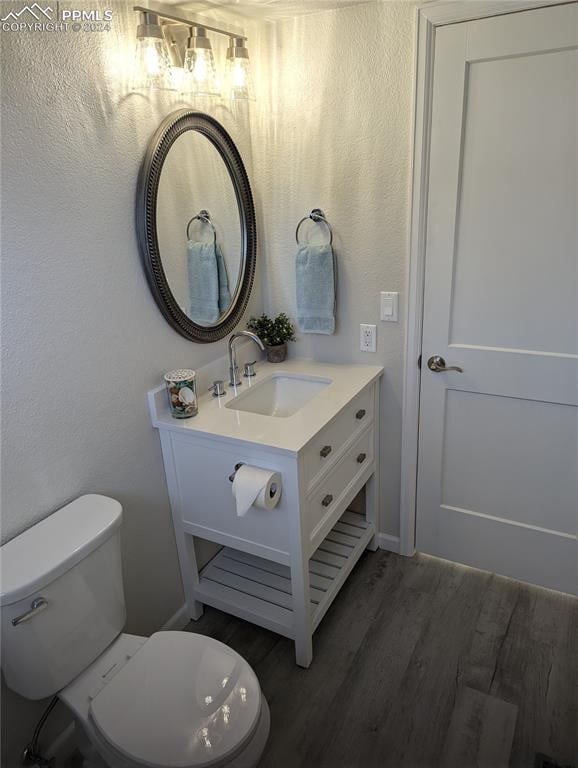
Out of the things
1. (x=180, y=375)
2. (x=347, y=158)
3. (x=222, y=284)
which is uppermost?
(x=347, y=158)

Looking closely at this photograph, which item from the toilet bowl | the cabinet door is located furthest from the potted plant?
the toilet bowl

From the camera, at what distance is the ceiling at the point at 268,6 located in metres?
1.67

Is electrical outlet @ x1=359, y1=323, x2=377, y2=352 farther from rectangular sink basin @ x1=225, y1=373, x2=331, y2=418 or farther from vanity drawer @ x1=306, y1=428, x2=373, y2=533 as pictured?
vanity drawer @ x1=306, y1=428, x2=373, y2=533

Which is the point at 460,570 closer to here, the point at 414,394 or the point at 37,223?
the point at 414,394

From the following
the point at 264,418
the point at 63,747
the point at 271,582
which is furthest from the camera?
the point at 271,582

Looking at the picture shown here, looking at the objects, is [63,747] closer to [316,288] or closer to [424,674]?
[424,674]

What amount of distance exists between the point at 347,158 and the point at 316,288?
19.6 inches

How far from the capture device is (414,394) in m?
2.12

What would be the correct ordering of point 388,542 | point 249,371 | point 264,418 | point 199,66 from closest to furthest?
point 199,66
point 264,418
point 249,371
point 388,542

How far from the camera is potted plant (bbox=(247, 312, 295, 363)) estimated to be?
2.27 m

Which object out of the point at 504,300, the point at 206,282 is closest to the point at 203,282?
the point at 206,282

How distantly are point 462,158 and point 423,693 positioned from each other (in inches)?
71.4

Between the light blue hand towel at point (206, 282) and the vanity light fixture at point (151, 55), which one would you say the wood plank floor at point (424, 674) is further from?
the vanity light fixture at point (151, 55)

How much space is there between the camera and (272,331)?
226 cm
